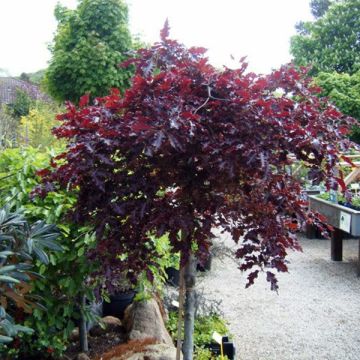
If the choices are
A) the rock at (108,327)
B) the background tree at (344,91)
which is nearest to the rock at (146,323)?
the rock at (108,327)

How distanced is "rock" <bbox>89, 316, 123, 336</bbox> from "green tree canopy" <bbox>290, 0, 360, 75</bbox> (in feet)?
40.1

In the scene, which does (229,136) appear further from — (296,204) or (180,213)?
(296,204)

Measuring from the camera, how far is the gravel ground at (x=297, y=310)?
3.64 metres

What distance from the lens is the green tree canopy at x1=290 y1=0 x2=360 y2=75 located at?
46.8 feet

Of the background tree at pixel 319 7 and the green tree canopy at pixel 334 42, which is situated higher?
the background tree at pixel 319 7

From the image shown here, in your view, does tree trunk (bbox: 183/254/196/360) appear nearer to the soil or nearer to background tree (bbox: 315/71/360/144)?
the soil

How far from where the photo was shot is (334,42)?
14609 millimetres

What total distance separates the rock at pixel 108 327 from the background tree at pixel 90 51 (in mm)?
4357

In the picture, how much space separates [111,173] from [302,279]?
13.7 feet

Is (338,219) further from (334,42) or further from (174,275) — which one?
(334,42)

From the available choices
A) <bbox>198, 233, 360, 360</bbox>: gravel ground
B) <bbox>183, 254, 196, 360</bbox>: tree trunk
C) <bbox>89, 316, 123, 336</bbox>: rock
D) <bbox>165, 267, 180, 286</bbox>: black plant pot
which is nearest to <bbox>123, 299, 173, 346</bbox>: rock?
<bbox>89, 316, 123, 336</bbox>: rock

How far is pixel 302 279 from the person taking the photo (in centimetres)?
→ 551

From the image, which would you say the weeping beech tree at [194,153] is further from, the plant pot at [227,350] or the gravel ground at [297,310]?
the gravel ground at [297,310]

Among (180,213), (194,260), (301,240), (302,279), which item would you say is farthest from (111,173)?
(301,240)
